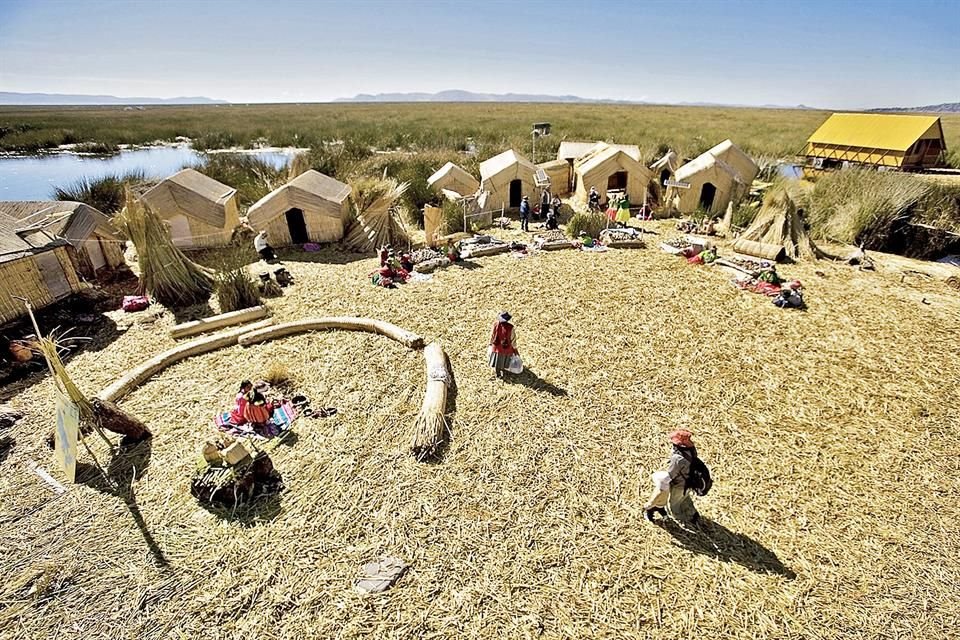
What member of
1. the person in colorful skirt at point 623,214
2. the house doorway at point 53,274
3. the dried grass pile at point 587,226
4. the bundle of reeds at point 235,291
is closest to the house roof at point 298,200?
the bundle of reeds at point 235,291

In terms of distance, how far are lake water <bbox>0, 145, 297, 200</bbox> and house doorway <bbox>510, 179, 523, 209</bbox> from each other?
1208 centimetres

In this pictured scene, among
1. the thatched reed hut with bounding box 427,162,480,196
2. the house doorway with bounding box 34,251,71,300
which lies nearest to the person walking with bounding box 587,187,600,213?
the thatched reed hut with bounding box 427,162,480,196

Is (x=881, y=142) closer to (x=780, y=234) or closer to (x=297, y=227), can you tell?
(x=780, y=234)

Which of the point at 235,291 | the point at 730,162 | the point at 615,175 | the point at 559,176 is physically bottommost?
the point at 235,291

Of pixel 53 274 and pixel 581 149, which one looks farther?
pixel 581 149

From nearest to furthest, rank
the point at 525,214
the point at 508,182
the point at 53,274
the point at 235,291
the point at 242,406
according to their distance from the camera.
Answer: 1. the point at 242,406
2. the point at 53,274
3. the point at 235,291
4. the point at 525,214
5. the point at 508,182

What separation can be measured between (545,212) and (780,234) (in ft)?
24.9

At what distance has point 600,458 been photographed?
234 inches

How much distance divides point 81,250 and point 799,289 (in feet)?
56.4

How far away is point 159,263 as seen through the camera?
10.2 metres

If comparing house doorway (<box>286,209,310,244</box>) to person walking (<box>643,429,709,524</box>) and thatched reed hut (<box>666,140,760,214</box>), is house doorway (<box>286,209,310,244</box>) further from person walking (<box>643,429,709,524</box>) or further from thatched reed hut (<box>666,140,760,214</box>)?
thatched reed hut (<box>666,140,760,214</box>)

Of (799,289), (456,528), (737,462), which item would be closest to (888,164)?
(799,289)

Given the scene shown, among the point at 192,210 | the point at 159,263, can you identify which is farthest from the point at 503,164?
the point at 159,263

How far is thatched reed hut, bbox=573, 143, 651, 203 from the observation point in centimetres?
1814
